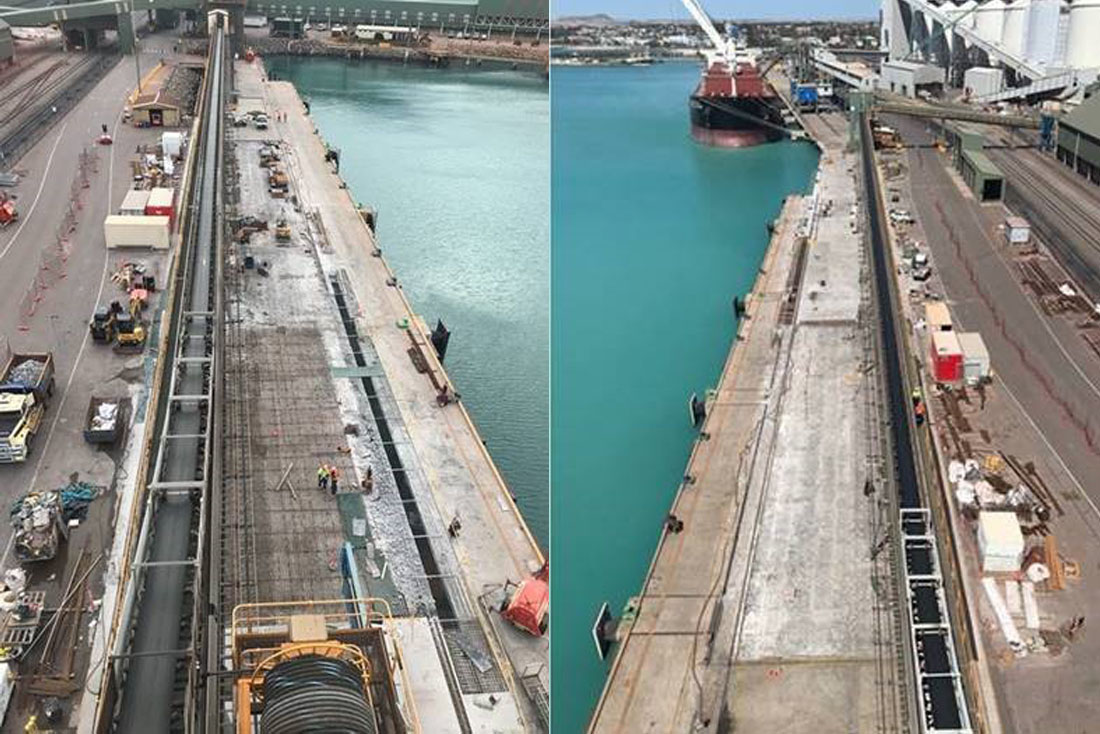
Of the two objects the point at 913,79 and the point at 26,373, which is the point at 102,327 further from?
the point at 913,79

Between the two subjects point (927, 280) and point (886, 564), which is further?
point (927, 280)

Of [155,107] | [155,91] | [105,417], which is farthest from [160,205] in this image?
[155,91]

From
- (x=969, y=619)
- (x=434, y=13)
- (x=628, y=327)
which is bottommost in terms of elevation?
(x=628, y=327)

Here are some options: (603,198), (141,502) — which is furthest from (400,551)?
(603,198)

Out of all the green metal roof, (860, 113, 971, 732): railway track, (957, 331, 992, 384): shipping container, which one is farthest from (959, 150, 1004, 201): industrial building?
(860, 113, 971, 732): railway track

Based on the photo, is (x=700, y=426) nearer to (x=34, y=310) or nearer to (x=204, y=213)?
(x=34, y=310)

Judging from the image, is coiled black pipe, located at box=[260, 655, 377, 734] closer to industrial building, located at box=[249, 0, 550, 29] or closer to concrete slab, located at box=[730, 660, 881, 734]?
concrete slab, located at box=[730, 660, 881, 734]
